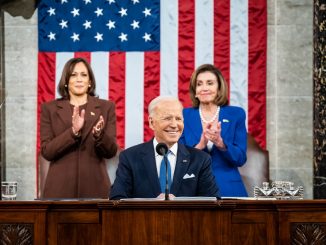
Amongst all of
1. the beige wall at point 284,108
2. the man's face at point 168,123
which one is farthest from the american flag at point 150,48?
the man's face at point 168,123

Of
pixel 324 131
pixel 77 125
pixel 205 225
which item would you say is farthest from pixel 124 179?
pixel 324 131

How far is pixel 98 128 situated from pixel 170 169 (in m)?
1.61

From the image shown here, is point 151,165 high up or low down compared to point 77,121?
down

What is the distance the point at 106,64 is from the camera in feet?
34.1

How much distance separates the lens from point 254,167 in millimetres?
9672

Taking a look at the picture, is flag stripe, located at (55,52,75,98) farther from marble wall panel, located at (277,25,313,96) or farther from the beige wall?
marble wall panel, located at (277,25,313,96)

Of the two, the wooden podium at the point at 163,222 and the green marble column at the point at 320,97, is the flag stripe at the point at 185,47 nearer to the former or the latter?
the green marble column at the point at 320,97

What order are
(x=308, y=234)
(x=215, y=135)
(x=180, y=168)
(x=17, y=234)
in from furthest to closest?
(x=215, y=135) < (x=180, y=168) < (x=17, y=234) < (x=308, y=234)

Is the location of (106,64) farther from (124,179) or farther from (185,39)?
(124,179)

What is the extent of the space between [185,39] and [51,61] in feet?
5.38

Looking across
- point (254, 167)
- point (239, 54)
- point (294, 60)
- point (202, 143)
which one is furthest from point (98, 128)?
point (294, 60)

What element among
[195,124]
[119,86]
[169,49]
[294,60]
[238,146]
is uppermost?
[169,49]

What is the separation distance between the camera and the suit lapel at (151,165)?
271 inches

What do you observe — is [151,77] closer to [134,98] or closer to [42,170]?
[134,98]
